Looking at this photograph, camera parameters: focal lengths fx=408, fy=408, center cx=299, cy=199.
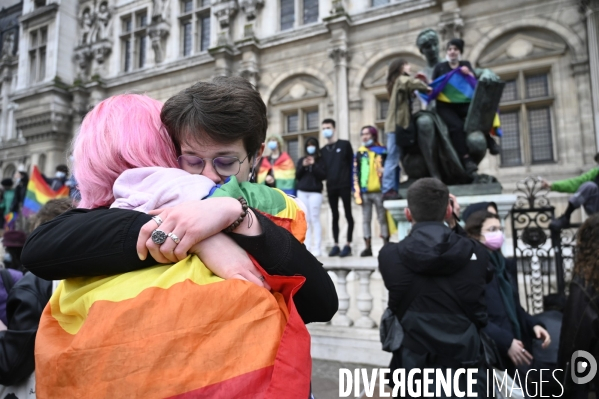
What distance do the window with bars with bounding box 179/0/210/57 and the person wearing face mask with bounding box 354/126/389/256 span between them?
10032 millimetres

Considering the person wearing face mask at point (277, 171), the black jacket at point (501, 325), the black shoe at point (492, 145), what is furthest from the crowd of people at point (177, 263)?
the person wearing face mask at point (277, 171)

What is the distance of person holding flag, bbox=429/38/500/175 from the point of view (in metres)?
4.59

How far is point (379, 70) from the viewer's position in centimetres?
1142

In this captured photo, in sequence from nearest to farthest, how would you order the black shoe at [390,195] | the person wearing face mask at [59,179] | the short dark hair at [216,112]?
the short dark hair at [216,112] < the black shoe at [390,195] < the person wearing face mask at [59,179]

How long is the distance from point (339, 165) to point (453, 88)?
8.77ft

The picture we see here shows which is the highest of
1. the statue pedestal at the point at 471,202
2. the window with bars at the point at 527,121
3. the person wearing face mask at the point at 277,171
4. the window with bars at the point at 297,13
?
the window with bars at the point at 297,13

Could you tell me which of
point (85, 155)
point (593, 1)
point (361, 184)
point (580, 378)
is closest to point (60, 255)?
point (85, 155)

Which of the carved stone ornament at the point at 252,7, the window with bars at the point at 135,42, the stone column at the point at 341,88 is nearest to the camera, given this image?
the stone column at the point at 341,88

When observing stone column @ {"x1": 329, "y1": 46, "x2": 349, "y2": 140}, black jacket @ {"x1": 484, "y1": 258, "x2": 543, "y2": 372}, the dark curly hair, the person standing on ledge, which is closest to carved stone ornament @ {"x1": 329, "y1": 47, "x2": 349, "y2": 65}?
stone column @ {"x1": 329, "y1": 46, "x2": 349, "y2": 140}

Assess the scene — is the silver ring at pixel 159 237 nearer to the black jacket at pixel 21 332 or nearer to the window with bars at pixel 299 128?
the black jacket at pixel 21 332

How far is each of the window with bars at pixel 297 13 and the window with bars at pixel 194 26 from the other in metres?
3.20

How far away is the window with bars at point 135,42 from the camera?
53.1 feet

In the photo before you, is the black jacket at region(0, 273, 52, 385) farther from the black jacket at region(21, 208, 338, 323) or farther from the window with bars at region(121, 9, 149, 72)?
the window with bars at region(121, 9, 149, 72)

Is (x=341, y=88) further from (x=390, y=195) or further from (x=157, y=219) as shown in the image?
(x=157, y=219)
